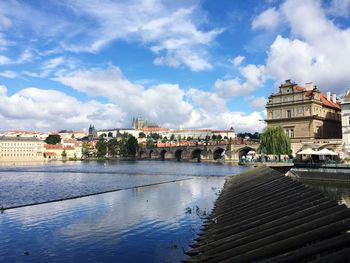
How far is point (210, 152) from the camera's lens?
16675cm

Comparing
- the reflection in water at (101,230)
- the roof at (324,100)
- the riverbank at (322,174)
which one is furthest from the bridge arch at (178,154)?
the reflection in water at (101,230)

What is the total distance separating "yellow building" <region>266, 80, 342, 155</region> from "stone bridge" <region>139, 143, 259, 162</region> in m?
33.3

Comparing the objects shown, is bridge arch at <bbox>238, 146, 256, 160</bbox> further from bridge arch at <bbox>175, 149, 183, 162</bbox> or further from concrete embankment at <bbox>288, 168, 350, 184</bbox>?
concrete embankment at <bbox>288, 168, 350, 184</bbox>

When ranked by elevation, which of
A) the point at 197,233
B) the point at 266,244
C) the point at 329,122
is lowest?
the point at 197,233

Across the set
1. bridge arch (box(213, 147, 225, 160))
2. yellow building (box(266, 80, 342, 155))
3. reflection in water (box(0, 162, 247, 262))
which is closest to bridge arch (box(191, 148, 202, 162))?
bridge arch (box(213, 147, 225, 160))

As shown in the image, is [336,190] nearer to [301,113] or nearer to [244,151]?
[301,113]

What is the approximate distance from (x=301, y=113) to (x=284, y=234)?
8220cm

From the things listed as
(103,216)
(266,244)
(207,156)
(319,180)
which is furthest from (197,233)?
(207,156)

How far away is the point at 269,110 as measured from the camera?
9506 centimetres

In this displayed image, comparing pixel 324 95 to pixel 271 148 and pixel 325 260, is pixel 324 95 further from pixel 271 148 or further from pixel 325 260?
pixel 325 260

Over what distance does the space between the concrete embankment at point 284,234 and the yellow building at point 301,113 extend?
70.6m

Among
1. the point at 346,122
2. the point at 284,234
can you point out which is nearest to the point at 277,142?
the point at 346,122

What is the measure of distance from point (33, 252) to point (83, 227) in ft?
15.4

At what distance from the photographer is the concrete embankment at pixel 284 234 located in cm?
879
